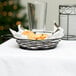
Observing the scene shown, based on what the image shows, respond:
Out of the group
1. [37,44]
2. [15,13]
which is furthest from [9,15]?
[37,44]

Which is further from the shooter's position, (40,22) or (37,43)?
(40,22)

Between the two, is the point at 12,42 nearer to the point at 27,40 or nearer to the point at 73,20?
the point at 27,40

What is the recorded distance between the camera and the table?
2.97 feet

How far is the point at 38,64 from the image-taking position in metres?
0.91

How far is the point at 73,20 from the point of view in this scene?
1367 mm

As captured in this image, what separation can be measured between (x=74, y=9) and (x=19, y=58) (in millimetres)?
673

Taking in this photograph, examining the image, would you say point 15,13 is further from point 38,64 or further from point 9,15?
point 38,64

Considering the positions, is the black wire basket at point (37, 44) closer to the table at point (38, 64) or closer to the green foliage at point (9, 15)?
the table at point (38, 64)

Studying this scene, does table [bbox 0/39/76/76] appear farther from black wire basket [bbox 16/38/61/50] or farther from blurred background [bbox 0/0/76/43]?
blurred background [bbox 0/0/76/43]

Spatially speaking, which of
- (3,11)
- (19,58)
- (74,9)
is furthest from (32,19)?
(3,11)

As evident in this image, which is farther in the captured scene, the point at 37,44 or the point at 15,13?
the point at 15,13

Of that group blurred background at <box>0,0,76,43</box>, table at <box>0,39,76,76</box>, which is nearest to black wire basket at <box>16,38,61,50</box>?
table at <box>0,39,76,76</box>

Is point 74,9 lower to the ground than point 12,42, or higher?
higher

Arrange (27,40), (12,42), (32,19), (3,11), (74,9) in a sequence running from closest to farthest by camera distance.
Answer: (27,40)
(12,42)
(32,19)
(74,9)
(3,11)
